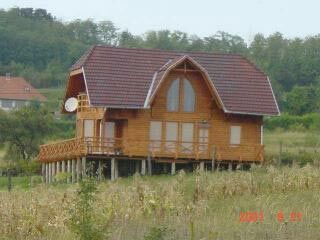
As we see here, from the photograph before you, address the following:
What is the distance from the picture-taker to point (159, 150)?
44219mm

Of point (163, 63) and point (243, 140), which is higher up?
point (163, 63)

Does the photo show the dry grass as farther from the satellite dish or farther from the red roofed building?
the red roofed building

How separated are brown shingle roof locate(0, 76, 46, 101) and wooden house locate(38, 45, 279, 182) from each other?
54347 mm

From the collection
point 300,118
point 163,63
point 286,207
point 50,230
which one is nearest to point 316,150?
point 163,63

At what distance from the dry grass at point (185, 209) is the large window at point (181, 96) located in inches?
664

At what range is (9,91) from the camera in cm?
10269

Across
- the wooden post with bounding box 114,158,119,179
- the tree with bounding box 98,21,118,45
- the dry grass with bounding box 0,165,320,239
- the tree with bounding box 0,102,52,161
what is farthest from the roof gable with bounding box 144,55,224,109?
the tree with bounding box 98,21,118,45

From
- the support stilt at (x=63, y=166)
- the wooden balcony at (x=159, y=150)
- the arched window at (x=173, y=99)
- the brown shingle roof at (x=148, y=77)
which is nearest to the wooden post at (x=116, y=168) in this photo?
the wooden balcony at (x=159, y=150)

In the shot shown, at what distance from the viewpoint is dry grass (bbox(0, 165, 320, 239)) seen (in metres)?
18.6

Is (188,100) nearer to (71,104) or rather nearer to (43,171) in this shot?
(71,104)

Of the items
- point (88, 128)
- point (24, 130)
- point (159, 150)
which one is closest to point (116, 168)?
point (159, 150)

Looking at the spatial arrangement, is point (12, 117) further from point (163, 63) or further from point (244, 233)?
point (244, 233)

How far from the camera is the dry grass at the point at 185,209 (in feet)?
60.9

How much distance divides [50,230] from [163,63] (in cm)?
2729
